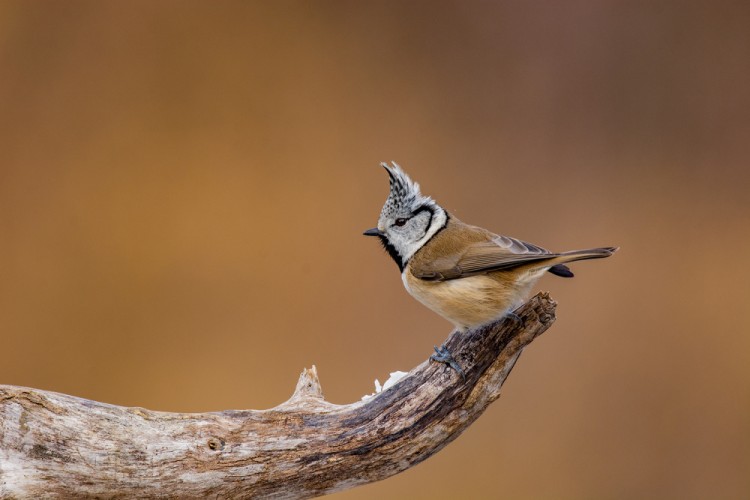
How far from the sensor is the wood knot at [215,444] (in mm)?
1978

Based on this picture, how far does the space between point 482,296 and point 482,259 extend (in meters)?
0.14

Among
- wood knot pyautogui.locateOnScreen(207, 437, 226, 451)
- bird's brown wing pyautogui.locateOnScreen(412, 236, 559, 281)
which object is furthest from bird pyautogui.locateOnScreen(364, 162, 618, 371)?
wood knot pyautogui.locateOnScreen(207, 437, 226, 451)

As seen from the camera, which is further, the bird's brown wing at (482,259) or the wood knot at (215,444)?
the bird's brown wing at (482,259)

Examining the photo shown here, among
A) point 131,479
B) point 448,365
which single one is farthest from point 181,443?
point 448,365

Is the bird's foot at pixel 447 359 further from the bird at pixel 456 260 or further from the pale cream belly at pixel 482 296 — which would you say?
the pale cream belly at pixel 482 296

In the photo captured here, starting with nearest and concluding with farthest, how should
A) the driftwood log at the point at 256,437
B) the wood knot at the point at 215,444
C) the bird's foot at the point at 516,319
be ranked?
the driftwood log at the point at 256,437, the wood knot at the point at 215,444, the bird's foot at the point at 516,319

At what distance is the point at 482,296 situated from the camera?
2148 millimetres

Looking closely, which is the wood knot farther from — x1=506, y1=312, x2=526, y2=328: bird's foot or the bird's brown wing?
x1=506, y1=312, x2=526, y2=328: bird's foot

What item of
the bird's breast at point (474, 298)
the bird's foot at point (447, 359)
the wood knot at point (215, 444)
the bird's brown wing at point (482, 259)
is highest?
the bird's brown wing at point (482, 259)

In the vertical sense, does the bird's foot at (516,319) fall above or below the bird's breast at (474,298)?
Result: below

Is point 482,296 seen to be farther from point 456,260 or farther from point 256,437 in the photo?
point 256,437

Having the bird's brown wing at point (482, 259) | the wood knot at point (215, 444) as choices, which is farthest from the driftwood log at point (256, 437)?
the bird's brown wing at point (482, 259)

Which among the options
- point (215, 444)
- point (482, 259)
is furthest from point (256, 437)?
point (482, 259)

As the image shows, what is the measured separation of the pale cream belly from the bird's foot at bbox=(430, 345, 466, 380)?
0.12m
